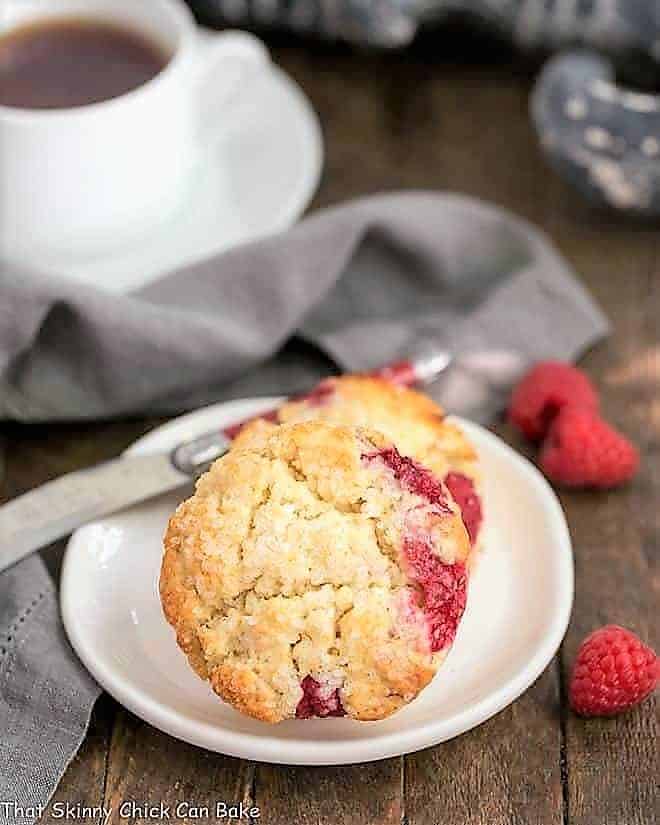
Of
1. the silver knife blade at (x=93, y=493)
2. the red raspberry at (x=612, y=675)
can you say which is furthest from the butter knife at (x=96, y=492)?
the red raspberry at (x=612, y=675)

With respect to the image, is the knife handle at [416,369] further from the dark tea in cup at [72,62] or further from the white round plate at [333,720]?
the dark tea in cup at [72,62]

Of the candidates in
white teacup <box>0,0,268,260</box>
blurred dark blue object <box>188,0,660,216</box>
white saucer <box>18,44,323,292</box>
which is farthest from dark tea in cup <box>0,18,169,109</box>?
blurred dark blue object <box>188,0,660,216</box>

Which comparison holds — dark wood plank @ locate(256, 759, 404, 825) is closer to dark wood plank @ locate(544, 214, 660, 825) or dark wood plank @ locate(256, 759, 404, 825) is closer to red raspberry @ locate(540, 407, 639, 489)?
dark wood plank @ locate(544, 214, 660, 825)

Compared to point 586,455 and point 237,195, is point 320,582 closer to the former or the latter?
point 586,455

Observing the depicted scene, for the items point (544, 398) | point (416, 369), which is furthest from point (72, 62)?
point (544, 398)

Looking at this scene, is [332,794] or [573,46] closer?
[332,794]

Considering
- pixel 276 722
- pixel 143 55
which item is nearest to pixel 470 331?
pixel 143 55
